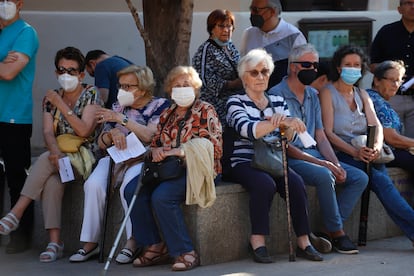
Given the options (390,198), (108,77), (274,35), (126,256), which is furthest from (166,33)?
(390,198)

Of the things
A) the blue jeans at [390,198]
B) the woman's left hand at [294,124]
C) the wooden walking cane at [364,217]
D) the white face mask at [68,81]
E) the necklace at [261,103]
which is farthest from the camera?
the wooden walking cane at [364,217]

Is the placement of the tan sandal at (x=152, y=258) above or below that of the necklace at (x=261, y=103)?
below

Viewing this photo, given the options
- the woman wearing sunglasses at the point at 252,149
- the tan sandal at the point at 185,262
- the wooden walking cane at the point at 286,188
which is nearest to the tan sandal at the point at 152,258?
the tan sandal at the point at 185,262

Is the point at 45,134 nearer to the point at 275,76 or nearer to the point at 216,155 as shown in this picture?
the point at 216,155

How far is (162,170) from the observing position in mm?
7137

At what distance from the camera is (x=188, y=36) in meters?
8.82

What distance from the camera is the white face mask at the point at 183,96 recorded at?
725cm

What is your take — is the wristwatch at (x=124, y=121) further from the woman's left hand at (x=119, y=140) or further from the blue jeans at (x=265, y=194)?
the blue jeans at (x=265, y=194)

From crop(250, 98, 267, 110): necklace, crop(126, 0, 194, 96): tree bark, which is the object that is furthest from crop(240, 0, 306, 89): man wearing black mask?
crop(250, 98, 267, 110): necklace

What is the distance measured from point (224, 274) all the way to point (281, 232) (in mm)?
900

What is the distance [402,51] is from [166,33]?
7.49 ft

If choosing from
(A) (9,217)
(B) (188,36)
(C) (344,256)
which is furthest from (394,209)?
(A) (9,217)

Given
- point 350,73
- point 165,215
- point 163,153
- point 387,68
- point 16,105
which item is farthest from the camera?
point 387,68

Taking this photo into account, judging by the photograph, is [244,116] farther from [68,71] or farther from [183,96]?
[68,71]
